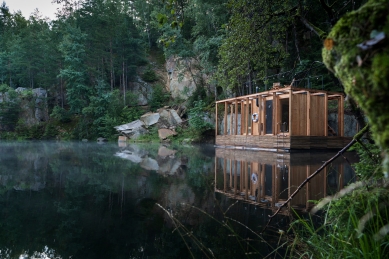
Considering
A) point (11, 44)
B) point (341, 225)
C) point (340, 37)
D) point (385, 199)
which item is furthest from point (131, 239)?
point (11, 44)

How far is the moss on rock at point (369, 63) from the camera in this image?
0.83m

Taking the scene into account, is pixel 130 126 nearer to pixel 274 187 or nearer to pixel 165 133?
pixel 165 133

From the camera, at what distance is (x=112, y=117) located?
28.8m

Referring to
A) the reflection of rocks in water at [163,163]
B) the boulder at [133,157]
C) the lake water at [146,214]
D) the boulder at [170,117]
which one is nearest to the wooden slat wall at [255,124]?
the reflection of rocks in water at [163,163]

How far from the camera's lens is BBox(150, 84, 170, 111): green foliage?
30234 millimetres

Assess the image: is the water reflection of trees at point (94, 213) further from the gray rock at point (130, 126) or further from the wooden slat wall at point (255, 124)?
the gray rock at point (130, 126)

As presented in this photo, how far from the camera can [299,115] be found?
1349 cm

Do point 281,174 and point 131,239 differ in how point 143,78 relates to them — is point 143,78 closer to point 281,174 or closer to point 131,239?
point 281,174

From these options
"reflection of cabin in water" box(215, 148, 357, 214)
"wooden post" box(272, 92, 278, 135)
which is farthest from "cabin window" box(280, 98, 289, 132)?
"reflection of cabin in water" box(215, 148, 357, 214)

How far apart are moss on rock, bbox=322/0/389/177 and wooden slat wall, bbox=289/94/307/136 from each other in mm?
12555

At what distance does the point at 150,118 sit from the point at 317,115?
16.3 meters

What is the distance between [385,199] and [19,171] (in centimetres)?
745

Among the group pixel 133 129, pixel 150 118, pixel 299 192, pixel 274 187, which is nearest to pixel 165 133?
pixel 150 118

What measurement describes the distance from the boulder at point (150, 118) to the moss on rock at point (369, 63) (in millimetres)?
26212
